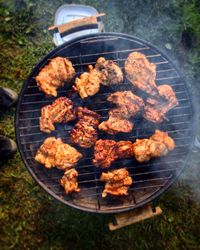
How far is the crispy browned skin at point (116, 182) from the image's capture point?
4691mm

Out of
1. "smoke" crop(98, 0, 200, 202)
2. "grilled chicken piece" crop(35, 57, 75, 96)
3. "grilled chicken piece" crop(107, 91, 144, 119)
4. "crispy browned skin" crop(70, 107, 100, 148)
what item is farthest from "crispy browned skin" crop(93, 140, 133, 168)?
"smoke" crop(98, 0, 200, 202)

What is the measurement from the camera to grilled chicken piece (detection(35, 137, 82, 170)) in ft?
15.6

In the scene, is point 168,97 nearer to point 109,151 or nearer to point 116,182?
point 109,151

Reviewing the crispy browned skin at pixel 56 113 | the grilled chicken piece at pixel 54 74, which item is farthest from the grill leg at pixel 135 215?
the grilled chicken piece at pixel 54 74

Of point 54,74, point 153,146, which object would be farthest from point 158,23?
point 153,146

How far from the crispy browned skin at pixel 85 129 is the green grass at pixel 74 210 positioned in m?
1.79

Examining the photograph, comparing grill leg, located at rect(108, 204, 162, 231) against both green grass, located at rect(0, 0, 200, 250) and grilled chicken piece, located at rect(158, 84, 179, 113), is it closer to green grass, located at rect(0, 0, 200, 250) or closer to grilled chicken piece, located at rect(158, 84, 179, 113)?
green grass, located at rect(0, 0, 200, 250)

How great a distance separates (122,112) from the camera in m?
4.87

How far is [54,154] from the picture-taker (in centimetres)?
476

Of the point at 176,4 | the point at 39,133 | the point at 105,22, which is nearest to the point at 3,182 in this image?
the point at 39,133

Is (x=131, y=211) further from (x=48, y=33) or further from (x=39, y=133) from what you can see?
(x=48, y=33)

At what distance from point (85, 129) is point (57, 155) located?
1.77 feet

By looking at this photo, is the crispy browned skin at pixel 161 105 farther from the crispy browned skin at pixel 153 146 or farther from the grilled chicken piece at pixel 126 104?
the crispy browned skin at pixel 153 146

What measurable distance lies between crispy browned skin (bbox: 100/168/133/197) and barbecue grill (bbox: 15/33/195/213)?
0.53 ft
